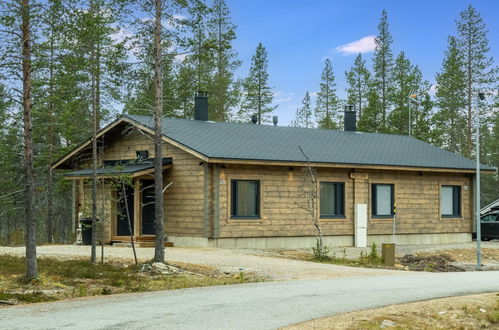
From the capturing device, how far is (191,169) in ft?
80.4

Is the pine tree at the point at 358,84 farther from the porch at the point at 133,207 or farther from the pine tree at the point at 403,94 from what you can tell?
the porch at the point at 133,207

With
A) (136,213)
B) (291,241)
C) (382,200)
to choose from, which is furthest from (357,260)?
(136,213)

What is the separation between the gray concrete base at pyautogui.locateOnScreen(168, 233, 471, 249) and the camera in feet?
79.4

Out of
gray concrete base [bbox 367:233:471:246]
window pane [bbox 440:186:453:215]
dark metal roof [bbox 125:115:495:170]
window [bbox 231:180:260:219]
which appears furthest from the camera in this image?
window pane [bbox 440:186:453:215]

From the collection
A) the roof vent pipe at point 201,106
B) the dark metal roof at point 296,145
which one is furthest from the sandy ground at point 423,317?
the roof vent pipe at point 201,106

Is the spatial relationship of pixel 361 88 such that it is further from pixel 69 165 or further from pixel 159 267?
pixel 159 267

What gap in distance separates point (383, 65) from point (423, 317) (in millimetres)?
47120

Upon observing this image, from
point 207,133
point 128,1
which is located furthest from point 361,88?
point 128,1

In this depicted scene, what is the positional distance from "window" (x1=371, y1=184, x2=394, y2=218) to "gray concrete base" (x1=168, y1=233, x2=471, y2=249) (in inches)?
33.9

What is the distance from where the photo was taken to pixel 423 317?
36.3ft

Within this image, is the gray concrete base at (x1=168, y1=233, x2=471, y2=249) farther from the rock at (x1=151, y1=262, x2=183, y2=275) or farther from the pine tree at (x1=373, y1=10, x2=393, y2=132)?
the pine tree at (x1=373, y1=10, x2=393, y2=132)

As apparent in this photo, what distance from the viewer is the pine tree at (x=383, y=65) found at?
56469 mm

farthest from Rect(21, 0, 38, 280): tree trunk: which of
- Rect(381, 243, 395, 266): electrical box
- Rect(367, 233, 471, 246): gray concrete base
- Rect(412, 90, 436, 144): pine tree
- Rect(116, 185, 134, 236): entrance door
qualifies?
Rect(412, 90, 436, 144): pine tree

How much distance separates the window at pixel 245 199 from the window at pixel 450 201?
879 cm
